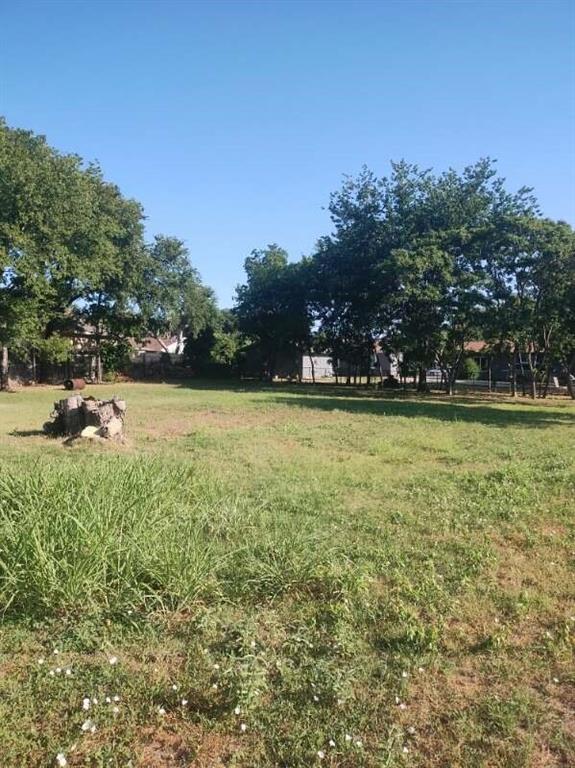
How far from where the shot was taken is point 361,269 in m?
28.1

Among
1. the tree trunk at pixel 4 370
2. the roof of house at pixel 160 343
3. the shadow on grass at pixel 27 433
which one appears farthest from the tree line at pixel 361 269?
the roof of house at pixel 160 343

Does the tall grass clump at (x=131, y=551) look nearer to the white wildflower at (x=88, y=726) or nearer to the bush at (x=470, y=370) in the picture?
the white wildflower at (x=88, y=726)

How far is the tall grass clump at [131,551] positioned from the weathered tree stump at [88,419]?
4923 mm

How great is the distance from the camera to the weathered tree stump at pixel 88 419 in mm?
9648

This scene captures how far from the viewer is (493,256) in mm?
23516

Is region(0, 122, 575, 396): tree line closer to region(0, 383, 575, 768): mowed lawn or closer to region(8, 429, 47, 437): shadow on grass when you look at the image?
region(8, 429, 47, 437): shadow on grass

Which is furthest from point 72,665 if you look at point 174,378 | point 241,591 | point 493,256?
point 174,378

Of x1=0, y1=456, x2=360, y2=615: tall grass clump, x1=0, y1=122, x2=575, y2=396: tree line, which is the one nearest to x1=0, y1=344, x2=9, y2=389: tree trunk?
x1=0, y1=122, x2=575, y2=396: tree line

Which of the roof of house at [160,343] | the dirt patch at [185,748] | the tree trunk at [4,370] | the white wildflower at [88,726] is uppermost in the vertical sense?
the roof of house at [160,343]

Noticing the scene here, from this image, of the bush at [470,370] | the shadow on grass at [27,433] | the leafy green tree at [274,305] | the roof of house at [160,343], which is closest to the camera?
the shadow on grass at [27,433]

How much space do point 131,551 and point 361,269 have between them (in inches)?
1022

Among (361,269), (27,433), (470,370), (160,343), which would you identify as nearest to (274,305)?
(361,269)

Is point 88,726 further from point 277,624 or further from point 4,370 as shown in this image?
point 4,370

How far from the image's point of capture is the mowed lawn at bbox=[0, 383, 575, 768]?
2.30 metres
